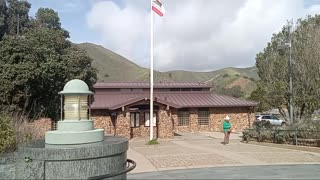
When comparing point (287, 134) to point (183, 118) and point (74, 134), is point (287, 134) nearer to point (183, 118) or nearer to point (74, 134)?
point (74, 134)

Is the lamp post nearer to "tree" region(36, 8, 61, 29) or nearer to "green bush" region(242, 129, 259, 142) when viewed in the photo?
"green bush" region(242, 129, 259, 142)

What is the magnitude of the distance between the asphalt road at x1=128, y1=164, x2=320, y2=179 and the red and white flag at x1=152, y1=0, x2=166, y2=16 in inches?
494

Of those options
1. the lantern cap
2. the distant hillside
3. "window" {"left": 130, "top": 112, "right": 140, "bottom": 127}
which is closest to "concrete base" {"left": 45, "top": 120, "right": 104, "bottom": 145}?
the lantern cap

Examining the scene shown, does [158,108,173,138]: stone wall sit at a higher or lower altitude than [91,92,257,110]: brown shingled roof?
lower

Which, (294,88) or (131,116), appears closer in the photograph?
(294,88)

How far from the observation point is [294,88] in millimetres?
24391

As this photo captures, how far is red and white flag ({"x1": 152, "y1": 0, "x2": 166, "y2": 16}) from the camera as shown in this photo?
2258 cm

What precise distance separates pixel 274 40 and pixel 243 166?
2116cm

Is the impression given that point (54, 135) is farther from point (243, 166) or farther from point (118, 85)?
point (118, 85)

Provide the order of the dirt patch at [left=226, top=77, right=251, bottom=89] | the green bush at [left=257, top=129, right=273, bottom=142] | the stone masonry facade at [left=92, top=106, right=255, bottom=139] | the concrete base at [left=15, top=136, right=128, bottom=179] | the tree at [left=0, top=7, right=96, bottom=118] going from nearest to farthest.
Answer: the concrete base at [left=15, top=136, right=128, bottom=179] < the tree at [left=0, top=7, right=96, bottom=118] < the green bush at [left=257, top=129, right=273, bottom=142] < the stone masonry facade at [left=92, top=106, right=255, bottom=139] < the dirt patch at [left=226, top=77, right=251, bottom=89]

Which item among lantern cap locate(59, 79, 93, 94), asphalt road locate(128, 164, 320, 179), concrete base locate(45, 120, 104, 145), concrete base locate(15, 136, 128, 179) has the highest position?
lantern cap locate(59, 79, 93, 94)

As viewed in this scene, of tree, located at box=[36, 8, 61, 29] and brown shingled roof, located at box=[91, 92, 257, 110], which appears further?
tree, located at box=[36, 8, 61, 29]

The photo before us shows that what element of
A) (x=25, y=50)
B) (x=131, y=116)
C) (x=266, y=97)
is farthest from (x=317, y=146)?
(x=25, y=50)

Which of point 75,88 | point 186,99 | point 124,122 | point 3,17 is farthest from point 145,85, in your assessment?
point 75,88
